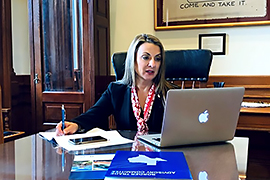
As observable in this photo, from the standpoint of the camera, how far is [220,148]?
1.12 m

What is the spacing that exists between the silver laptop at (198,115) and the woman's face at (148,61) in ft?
1.75

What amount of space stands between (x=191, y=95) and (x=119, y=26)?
2096 millimetres

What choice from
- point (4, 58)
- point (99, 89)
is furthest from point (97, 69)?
point (4, 58)

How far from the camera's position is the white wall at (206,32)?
2.59m

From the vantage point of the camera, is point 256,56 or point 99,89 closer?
point 256,56

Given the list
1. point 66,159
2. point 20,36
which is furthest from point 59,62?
point 66,159

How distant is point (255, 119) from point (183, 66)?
62cm

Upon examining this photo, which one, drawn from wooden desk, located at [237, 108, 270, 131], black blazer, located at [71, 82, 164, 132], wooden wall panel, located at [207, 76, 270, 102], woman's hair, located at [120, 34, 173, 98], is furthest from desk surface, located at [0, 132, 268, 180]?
wooden wall panel, located at [207, 76, 270, 102]

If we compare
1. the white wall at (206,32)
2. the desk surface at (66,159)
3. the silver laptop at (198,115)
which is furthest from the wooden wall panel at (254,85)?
the silver laptop at (198,115)

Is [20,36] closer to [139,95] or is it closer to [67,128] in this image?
[139,95]

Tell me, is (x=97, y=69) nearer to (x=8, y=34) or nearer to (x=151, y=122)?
(x=8, y=34)

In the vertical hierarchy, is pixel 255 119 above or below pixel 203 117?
below

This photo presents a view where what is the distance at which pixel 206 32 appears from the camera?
271cm

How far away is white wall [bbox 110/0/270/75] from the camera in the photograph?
2594 mm
